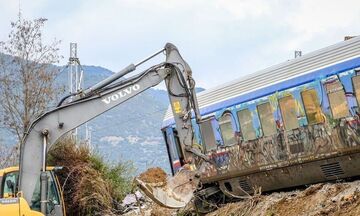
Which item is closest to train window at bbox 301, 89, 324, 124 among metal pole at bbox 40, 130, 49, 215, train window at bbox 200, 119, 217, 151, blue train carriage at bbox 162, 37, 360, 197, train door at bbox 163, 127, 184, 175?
blue train carriage at bbox 162, 37, 360, 197

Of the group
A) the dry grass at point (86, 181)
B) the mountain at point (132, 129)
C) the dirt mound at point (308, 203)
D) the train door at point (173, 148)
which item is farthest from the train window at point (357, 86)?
the mountain at point (132, 129)

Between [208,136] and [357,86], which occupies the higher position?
[208,136]

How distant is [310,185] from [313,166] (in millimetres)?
553

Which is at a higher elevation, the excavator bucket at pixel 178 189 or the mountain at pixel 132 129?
the mountain at pixel 132 129

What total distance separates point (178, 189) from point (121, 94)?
206 centimetres

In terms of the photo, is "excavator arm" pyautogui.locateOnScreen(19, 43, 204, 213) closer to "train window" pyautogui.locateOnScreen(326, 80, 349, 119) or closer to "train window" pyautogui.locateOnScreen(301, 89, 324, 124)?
"train window" pyautogui.locateOnScreen(301, 89, 324, 124)

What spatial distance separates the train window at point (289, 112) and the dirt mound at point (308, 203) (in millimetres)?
1438

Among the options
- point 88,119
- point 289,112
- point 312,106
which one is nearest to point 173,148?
point 289,112

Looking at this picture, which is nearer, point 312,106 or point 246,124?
point 312,106

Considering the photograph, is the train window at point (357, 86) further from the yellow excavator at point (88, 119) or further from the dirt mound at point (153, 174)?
the dirt mound at point (153, 174)

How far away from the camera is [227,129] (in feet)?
50.3

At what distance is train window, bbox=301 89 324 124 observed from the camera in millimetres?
12998

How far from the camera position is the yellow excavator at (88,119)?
35.4 ft

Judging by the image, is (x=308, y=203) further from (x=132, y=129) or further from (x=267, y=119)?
(x=132, y=129)
